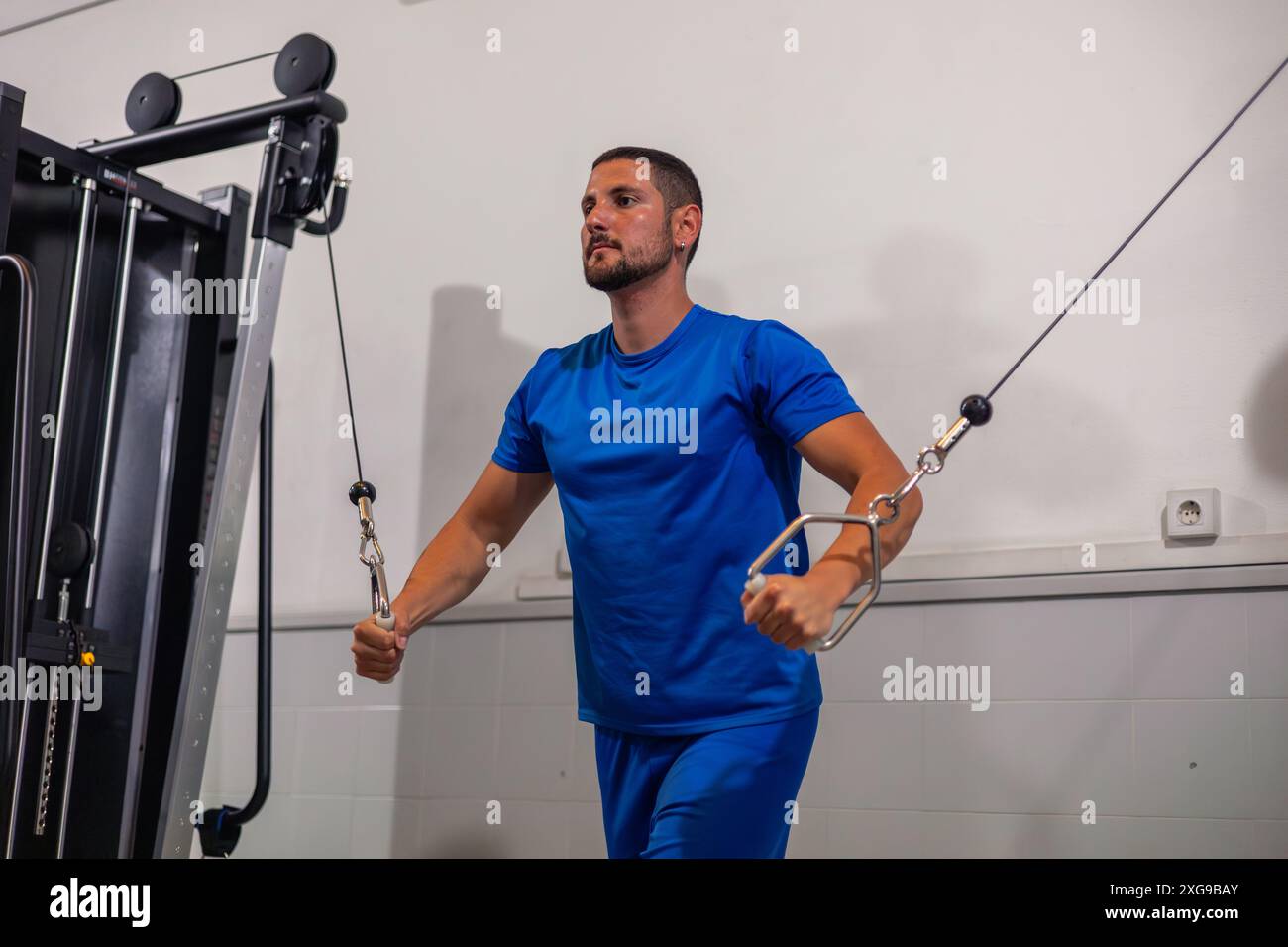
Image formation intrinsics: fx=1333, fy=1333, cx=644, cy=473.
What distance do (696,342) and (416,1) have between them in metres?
2.27

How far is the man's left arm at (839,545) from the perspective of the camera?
5.41 ft

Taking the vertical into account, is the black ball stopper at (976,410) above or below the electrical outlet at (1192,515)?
above

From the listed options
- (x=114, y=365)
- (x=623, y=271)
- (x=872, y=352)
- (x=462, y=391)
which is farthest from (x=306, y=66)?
(x=872, y=352)

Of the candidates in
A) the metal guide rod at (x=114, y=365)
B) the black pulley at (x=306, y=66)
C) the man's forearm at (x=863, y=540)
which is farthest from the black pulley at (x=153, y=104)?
the man's forearm at (x=863, y=540)

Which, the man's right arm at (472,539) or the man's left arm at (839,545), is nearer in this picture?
the man's left arm at (839,545)

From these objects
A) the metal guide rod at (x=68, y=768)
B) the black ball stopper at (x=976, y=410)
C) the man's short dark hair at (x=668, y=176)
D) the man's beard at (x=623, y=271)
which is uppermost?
the man's short dark hair at (x=668, y=176)

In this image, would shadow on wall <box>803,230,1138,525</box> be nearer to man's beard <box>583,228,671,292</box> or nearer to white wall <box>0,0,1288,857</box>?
white wall <box>0,0,1288,857</box>

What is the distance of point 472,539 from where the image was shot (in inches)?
94.4

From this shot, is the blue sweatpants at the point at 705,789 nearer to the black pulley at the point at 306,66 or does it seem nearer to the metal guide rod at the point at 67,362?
the metal guide rod at the point at 67,362

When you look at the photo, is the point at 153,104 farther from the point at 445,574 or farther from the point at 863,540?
the point at 863,540

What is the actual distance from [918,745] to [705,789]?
1.07 m

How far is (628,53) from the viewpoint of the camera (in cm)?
361
